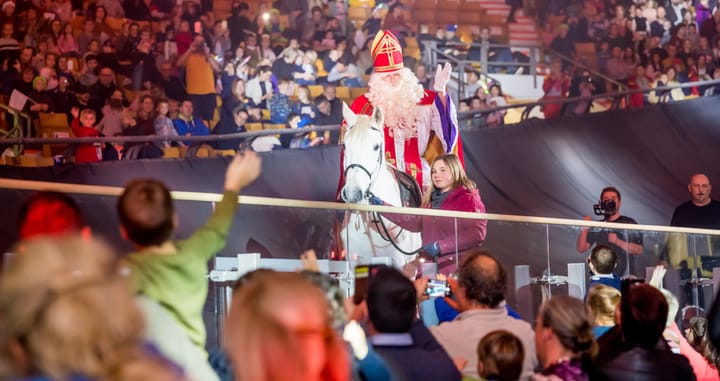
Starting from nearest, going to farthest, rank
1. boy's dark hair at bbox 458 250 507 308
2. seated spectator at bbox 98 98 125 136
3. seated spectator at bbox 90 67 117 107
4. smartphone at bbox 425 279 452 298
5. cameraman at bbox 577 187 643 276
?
boy's dark hair at bbox 458 250 507 308
smartphone at bbox 425 279 452 298
cameraman at bbox 577 187 643 276
seated spectator at bbox 98 98 125 136
seated spectator at bbox 90 67 117 107

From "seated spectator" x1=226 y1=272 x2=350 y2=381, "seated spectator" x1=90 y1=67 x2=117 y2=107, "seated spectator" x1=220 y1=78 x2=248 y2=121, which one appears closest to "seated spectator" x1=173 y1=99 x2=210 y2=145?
"seated spectator" x1=220 y1=78 x2=248 y2=121

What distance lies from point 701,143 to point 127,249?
12918 mm

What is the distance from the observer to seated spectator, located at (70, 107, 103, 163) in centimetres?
1161

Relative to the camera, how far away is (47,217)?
319cm

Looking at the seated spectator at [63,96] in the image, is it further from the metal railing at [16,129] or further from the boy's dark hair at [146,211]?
the boy's dark hair at [146,211]

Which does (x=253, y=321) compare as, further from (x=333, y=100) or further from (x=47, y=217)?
(x=333, y=100)

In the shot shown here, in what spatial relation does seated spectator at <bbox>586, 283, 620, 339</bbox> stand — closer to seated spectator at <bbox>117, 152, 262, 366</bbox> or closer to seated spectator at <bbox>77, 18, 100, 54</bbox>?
seated spectator at <bbox>117, 152, 262, 366</bbox>

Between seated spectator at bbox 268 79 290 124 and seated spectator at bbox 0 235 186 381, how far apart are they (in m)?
12.1

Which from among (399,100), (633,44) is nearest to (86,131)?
(399,100)

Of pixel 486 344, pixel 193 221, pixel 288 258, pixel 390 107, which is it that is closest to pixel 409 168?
pixel 390 107

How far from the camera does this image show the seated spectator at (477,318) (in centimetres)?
407

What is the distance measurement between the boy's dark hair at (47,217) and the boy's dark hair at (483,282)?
1.58m

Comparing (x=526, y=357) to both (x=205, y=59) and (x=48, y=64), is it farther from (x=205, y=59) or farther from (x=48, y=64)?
(x=205, y=59)

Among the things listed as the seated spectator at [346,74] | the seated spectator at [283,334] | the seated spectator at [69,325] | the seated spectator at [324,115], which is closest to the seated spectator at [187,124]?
the seated spectator at [324,115]
